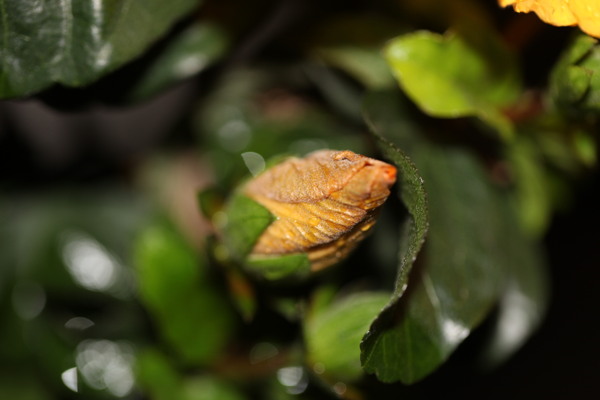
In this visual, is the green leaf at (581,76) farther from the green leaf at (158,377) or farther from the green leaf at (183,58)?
the green leaf at (158,377)

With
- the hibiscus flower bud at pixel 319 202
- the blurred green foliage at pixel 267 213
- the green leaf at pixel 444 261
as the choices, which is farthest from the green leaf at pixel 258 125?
the hibiscus flower bud at pixel 319 202

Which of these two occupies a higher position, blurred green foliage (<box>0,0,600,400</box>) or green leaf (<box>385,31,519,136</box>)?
green leaf (<box>385,31,519,136</box>)

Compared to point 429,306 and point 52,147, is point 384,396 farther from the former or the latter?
point 52,147

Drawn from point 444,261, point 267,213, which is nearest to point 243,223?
point 267,213

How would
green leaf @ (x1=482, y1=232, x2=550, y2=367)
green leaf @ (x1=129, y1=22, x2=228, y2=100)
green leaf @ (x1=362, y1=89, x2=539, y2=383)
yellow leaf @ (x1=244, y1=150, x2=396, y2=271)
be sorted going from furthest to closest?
1. green leaf @ (x1=482, y1=232, x2=550, y2=367)
2. green leaf @ (x1=129, y1=22, x2=228, y2=100)
3. green leaf @ (x1=362, y1=89, x2=539, y2=383)
4. yellow leaf @ (x1=244, y1=150, x2=396, y2=271)

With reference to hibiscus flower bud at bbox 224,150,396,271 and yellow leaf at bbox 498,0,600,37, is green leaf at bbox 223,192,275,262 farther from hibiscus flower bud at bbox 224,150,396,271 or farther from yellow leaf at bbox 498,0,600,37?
yellow leaf at bbox 498,0,600,37

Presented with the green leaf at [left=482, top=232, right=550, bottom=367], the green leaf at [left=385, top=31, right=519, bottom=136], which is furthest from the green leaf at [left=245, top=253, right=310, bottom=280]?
the green leaf at [left=482, top=232, right=550, bottom=367]

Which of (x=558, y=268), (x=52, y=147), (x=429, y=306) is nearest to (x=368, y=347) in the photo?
(x=429, y=306)

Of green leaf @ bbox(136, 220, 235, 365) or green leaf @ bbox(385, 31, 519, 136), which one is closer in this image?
green leaf @ bbox(385, 31, 519, 136)

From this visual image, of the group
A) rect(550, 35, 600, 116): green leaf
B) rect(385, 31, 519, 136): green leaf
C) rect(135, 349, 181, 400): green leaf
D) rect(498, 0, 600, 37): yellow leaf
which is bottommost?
rect(135, 349, 181, 400): green leaf

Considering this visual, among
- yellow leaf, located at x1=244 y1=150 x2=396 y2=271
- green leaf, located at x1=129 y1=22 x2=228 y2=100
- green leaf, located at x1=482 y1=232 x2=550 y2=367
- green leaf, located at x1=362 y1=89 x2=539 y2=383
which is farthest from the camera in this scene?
green leaf, located at x1=482 y1=232 x2=550 y2=367
